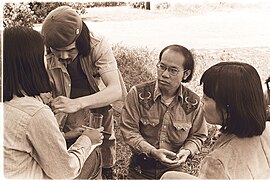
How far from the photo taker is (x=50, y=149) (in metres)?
1.20

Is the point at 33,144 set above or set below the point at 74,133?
above

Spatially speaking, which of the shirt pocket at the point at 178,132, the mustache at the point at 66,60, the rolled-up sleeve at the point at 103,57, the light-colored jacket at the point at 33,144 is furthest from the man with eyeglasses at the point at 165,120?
the light-colored jacket at the point at 33,144

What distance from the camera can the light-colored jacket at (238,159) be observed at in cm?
124

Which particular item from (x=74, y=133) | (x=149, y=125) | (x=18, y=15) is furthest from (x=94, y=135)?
(x=18, y=15)

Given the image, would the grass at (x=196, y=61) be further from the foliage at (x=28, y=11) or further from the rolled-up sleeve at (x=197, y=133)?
the foliage at (x=28, y=11)

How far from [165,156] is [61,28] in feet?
1.64

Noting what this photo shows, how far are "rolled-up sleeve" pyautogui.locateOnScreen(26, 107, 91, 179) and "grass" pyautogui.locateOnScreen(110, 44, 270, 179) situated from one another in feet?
1.17

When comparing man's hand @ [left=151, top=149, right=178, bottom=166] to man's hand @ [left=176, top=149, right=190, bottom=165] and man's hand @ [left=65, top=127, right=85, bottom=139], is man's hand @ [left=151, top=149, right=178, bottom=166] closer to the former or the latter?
man's hand @ [left=176, top=149, right=190, bottom=165]

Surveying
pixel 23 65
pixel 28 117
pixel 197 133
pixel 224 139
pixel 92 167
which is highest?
pixel 23 65

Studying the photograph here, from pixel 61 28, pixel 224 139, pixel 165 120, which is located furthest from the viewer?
pixel 165 120

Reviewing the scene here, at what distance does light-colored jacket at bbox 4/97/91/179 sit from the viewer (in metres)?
1.17

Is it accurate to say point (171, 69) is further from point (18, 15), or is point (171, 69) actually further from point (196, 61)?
point (18, 15)

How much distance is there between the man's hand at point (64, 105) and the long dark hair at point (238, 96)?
0.40 m

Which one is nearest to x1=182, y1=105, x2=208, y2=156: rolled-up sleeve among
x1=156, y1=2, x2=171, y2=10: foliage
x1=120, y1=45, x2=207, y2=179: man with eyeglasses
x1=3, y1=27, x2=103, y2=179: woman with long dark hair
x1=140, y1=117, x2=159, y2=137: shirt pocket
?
x1=120, y1=45, x2=207, y2=179: man with eyeglasses
